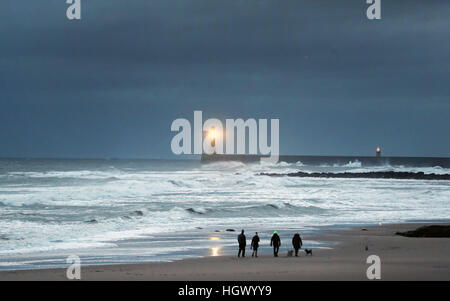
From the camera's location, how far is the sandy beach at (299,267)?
18281 millimetres

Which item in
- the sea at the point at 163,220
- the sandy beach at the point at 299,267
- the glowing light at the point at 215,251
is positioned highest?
the sandy beach at the point at 299,267

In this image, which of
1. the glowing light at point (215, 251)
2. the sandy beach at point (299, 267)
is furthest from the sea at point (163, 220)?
the sandy beach at point (299, 267)

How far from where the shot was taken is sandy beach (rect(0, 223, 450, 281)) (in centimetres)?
1828

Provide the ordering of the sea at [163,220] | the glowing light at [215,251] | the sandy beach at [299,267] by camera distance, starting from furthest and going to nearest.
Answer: the sea at [163,220] → the glowing light at [215,251] → the sandy beach at [299,267]

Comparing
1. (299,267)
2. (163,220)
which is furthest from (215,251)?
(163,220)

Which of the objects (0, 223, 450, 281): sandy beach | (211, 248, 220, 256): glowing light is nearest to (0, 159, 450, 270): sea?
(211, 248, 220, 256): glowing light

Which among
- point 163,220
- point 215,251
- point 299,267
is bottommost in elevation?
point 163,220

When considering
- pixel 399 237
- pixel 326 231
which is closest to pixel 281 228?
pixel 326 231

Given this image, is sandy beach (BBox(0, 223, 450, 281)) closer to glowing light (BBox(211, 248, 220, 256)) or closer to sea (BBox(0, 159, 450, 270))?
glowing light (BBox(211, 248, 220, 256))

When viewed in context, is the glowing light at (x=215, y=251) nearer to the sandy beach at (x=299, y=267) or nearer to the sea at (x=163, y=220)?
the sea at (x=163, y=220)

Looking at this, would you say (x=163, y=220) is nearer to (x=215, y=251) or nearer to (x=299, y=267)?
(x=215, y=251)

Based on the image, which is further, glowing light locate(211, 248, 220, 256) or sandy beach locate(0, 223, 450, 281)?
glowing light locate(211, 248, 220, 256)

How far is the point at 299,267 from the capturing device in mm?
20047
